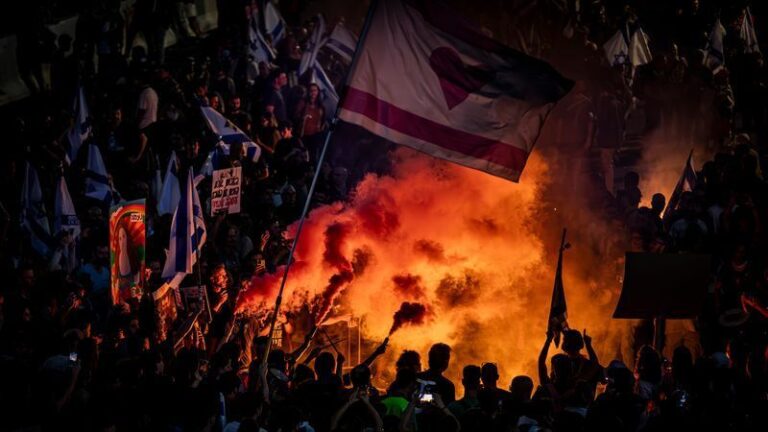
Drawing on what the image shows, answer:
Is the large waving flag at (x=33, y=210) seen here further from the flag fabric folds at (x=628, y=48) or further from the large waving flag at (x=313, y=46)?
the flag fabric folds at (x=628, y=48)

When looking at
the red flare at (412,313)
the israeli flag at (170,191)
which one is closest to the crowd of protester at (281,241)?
the israeli flag at (170,191)

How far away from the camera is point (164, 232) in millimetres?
14328

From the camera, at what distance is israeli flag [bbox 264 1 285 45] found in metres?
21.0

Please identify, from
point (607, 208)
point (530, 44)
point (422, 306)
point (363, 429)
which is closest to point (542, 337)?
point (422, 306)

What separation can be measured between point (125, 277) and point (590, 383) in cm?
586

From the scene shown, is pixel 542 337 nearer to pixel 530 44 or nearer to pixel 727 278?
pixel 727 278

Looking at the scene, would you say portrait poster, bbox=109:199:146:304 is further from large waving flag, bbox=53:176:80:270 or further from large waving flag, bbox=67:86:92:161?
large waving flag, bbox=67:86:92:161

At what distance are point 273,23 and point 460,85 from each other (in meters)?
12.1

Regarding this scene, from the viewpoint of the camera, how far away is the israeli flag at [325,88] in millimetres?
20094

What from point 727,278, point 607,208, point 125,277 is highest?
point 607,208

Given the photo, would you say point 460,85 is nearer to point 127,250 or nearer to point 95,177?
point 127,250

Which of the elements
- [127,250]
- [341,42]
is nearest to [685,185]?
[127,250]

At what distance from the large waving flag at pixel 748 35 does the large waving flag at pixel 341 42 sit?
7.77 meters

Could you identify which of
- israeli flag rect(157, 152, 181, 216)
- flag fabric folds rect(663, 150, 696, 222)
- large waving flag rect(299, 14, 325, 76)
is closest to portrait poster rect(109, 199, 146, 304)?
israeli flag rect(157, 152, 181, 216)
